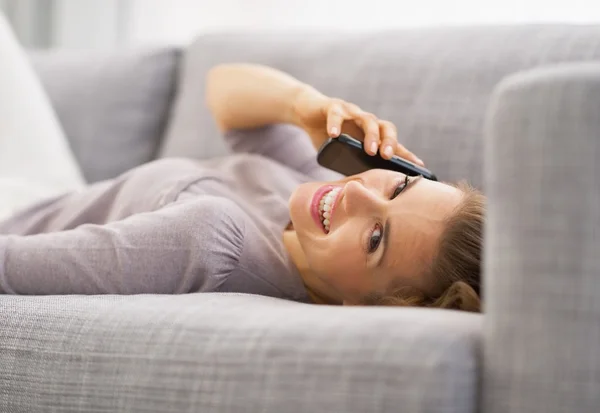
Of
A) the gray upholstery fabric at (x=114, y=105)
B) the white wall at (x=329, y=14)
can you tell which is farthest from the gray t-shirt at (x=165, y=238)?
the white wall at (x=329, y=14)

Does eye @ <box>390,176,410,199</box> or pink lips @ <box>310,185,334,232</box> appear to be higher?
eye @ <box>390,176,410,199</box>

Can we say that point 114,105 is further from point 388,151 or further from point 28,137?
point 388,151

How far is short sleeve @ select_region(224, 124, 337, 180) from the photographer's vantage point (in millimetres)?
1599

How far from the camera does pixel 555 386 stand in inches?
27.1

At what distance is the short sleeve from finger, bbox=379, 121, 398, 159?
256 millimetres

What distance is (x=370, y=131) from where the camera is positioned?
1314mm

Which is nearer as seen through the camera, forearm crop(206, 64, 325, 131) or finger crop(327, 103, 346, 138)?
finger crop(327, 103, 346, 138)

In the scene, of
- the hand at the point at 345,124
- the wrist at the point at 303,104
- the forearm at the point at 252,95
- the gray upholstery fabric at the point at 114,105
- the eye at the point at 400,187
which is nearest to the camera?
the eye at the point at 400,187

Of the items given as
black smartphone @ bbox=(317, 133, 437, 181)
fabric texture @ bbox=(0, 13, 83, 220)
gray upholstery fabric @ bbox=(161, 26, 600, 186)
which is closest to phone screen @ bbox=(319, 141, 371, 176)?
black smartphone @ bbox=(317, 133, 437, 181)

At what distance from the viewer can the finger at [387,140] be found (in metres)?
1.28

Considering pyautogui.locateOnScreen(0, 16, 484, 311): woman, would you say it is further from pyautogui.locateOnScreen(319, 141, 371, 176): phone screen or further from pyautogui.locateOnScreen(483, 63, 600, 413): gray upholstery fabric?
pyautogui.locateOnScreen(483, 63, 600, 413): gray upholstery fabric

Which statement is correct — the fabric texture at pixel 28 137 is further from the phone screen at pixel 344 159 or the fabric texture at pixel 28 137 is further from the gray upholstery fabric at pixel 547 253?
the gray upholstery fabric at pixel 547 253

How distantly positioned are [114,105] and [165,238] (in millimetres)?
903

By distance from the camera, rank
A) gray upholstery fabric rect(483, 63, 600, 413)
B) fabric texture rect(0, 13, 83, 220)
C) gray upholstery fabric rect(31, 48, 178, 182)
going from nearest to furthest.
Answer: gray upholstery fabric rect(483, 63, 600, 413)
fabric texture rect(0, 13, 83, 220)
gray upholstery fabric rect(31, 48, 178, 182)
